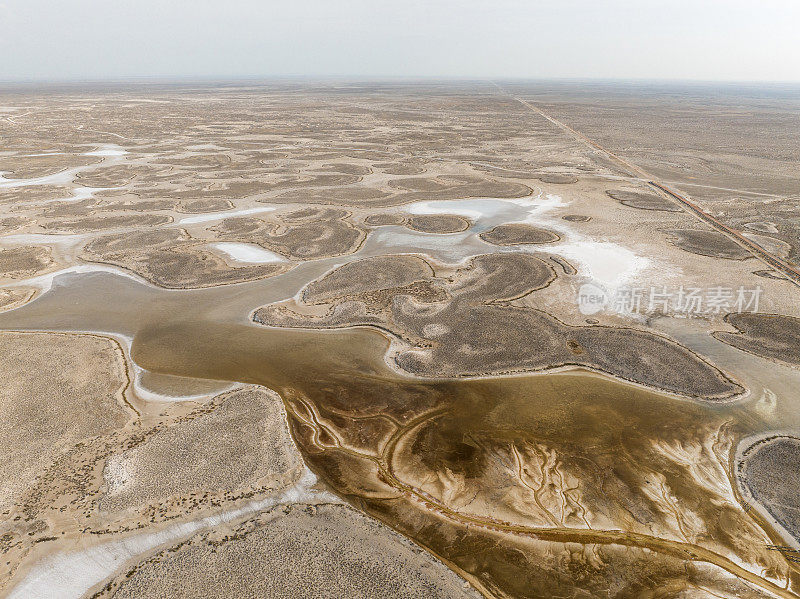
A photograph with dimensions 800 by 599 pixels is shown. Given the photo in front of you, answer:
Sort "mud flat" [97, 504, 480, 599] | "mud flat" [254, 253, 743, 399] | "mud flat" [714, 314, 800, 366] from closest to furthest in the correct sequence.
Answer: "mud flat" [97, 504, 480, 599] < "mud flat" [254, 253, 743, 399] < "mud flat" [714, 314, 800, 366]

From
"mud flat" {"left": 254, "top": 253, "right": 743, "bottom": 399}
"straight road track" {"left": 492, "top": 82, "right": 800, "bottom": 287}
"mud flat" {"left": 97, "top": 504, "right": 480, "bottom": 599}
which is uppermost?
"straight road track" {"left": 492, "top": 82, "right": 800, "bottom": 287}

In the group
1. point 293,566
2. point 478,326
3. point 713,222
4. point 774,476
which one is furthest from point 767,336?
point 293,566

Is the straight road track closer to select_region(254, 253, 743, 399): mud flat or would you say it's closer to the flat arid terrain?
the flat arid terrain

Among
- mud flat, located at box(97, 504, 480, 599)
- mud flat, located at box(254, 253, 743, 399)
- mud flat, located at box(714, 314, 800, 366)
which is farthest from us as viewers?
mud flat, located at box(714, 314, 800, 366)

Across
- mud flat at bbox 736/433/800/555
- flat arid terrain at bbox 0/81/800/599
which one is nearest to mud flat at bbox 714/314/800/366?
flat arid terrain at bbox 0/81/800/599

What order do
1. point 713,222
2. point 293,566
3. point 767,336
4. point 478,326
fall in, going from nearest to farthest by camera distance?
point 293,566 → point 767,336 → point 478,326 → point 713,222

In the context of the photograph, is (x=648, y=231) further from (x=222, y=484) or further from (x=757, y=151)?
(x=757, y=151)

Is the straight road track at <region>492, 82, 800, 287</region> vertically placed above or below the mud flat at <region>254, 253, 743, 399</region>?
above

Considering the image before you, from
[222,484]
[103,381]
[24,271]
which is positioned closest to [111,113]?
[24,271]

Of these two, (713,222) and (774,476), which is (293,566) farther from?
(713,222)
